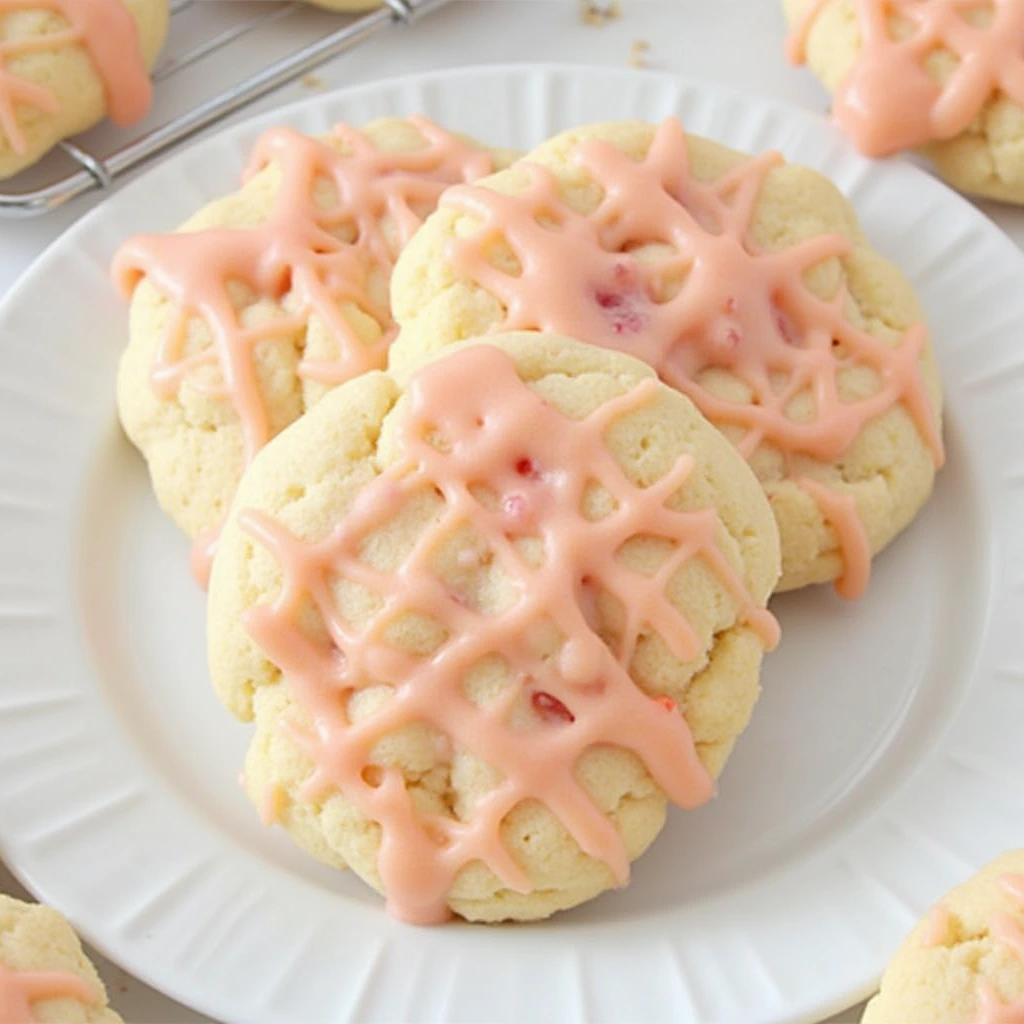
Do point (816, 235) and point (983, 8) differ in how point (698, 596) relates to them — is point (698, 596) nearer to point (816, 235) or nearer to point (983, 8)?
point (816, 235)

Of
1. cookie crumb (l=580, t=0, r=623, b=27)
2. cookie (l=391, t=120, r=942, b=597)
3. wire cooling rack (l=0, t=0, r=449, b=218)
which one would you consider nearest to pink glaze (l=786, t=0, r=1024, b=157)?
cookie (l=391, t=120, r=942, b=597)

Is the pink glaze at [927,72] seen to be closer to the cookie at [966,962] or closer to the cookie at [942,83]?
the cookie at [942,83]

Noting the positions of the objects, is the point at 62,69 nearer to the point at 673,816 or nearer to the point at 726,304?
the point at 726,304

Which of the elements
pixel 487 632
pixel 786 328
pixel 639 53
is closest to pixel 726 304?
pixel 786 328

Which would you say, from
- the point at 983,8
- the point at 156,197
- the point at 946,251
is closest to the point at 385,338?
the point at 156,197

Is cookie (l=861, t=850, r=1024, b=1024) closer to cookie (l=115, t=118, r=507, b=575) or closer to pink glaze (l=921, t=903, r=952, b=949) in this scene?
pink glaze (l=921, t=903, r=952, b=949)

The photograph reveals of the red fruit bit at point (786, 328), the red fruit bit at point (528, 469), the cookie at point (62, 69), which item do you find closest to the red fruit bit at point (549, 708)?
the red fruit bit at point (528, 469)
